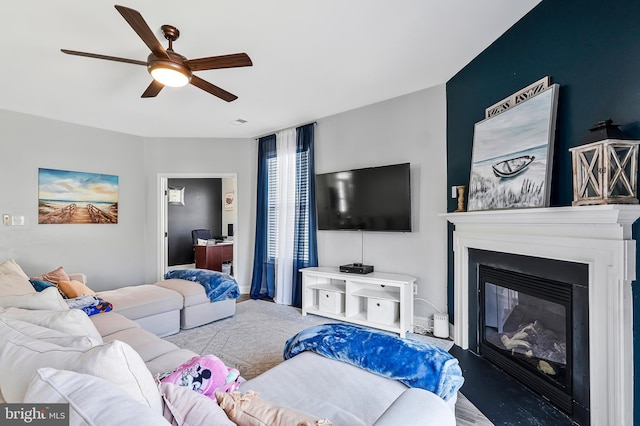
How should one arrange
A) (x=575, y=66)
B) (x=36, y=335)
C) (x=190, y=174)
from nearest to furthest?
(x=36, y=335) → (x=575, y=66) → (x=190, y=174)

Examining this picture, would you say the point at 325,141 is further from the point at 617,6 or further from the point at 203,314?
the point at 617,6

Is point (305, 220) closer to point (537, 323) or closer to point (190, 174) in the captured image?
point (190, 174)

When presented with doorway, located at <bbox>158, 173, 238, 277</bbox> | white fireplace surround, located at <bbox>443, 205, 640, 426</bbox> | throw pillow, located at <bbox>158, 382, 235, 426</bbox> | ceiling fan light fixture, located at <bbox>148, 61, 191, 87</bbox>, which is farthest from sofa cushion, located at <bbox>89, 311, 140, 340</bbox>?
doorway, located at <bbox>158, 173, 238, 277</bbox>

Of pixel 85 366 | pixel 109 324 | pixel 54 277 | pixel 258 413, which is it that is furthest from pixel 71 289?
pixel 258 413

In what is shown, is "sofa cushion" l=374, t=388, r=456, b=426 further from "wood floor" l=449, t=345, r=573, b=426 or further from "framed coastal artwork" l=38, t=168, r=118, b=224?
"framed coastal artwork" l=38, t=168, r=118, b=224

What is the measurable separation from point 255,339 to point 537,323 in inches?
95.6

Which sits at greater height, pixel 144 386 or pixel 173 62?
pixel 173 62

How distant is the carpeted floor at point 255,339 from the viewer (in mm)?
2420

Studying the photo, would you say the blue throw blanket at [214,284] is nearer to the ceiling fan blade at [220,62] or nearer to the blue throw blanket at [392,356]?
the blue throw blanket at [392,356]

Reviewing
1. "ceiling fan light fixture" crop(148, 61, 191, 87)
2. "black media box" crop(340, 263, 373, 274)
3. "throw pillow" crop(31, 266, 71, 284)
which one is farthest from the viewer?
"black media box" crop(340, 263, 373, 274)

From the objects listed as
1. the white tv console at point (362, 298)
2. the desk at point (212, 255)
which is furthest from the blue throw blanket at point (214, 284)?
the desk at point (212, 255)

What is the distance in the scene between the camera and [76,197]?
418cm

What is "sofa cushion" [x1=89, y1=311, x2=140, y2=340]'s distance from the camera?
217 centimetres

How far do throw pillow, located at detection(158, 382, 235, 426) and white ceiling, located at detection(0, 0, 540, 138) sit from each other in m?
2.12
